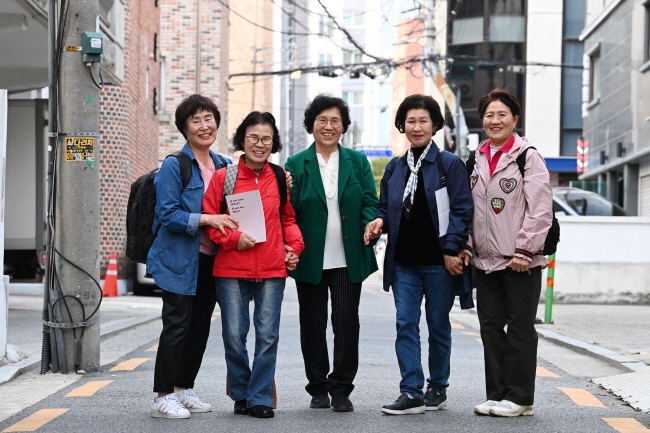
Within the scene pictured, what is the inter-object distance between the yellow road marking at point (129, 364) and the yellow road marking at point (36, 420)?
2146 mm

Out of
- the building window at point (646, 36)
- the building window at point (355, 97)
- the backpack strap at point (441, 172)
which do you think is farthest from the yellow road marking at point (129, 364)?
the building window at point (355, 97)

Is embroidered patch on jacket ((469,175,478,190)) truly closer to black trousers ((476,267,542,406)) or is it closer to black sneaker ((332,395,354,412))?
black trousers ((476,267,542,406))

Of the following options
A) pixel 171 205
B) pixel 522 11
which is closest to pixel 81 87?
pixel 171 205

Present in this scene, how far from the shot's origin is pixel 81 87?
8.12m

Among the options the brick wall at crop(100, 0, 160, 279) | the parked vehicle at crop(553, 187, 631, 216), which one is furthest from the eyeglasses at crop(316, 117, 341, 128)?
the parked vehicle at crop(553, 187, 631, 216)

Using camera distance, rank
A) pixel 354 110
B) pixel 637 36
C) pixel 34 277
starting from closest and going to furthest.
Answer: pixel 34 277, pixel 637 36, pixel 354 110

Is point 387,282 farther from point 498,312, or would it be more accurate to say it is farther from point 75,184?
point 75,184

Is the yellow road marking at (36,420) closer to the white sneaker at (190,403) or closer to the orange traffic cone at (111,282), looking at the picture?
the white sneaker at (190,403)

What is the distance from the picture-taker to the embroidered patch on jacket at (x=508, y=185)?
5871mm

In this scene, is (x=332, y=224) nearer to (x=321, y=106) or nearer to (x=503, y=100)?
(x=321, y=106)

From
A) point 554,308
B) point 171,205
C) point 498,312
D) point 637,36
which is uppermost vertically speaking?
point 637,36

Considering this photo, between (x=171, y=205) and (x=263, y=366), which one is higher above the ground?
(x=171, y=205)

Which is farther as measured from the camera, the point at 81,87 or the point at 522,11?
the point at 522,11

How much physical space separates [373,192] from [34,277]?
554 inches
